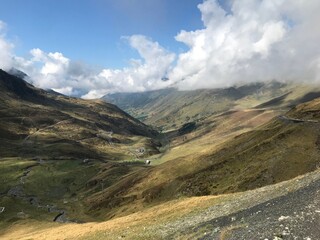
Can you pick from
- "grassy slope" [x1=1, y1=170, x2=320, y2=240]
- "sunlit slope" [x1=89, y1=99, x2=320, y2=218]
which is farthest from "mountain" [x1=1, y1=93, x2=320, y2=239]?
"sunlit slope" [x1=89, y1=99, x2=320, y2=218]

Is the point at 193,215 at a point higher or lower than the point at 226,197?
higher

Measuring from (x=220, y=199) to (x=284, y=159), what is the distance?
6179cm

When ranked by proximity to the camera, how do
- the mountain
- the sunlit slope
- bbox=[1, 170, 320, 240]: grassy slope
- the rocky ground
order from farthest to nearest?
1. the sunlit slope
2. bbox=[1, 170, 320, 240]: grassy slope
3. the mountain
4. the rocky ground

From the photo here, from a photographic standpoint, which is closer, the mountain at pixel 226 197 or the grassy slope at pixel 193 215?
the mountain at pixel 226 197

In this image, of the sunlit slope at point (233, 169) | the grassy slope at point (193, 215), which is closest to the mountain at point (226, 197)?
the grassy slope at point (193, 215)

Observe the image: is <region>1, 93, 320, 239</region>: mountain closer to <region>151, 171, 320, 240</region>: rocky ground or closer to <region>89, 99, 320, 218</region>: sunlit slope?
<region>151, 171, 320, 240</region>: rocky ground

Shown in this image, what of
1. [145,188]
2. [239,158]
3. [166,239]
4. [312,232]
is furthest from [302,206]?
[145,188]

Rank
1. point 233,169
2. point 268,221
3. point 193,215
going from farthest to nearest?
1. point 233,169
2. point 193,215
3. point 268,221

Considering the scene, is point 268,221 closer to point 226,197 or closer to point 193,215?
point 193,215

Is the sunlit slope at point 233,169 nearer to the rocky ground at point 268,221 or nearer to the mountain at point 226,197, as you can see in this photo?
the mountain at point 226,197

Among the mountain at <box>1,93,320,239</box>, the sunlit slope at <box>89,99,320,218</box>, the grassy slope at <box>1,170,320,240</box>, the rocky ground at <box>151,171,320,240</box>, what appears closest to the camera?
the rocky ground at <box>151,171,320,240</box>

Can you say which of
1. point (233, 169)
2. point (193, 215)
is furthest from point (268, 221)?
point (233, 169)

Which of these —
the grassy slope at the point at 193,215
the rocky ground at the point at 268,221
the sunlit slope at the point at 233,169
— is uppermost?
the rocky ground at the point at 268,221

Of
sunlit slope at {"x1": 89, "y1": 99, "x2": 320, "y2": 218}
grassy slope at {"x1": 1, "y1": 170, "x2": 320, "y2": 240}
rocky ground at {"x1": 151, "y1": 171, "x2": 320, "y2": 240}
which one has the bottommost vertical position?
sunlit slope at {"x1": 89, "y1": 99, "x2": 320, "y2": 218}
